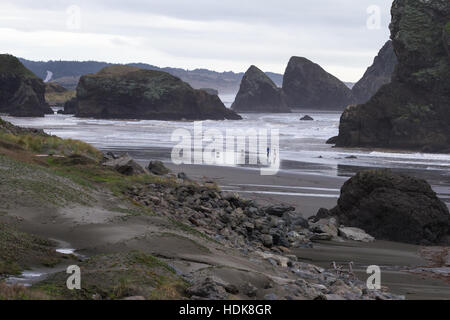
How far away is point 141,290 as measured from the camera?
732cm

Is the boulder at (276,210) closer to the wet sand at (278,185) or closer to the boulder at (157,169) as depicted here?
the wet sand at (278,185)

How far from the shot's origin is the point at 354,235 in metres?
16.4

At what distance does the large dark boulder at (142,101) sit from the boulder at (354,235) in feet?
327

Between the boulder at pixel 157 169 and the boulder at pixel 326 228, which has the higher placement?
the boulder at pixel 157 169

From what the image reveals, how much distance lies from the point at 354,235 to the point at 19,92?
351 feet

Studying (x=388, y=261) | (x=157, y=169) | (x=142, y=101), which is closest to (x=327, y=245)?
(x=388, y=261)

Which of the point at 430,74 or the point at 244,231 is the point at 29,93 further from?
the point at 244,231

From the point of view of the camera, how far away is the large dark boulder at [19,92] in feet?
362

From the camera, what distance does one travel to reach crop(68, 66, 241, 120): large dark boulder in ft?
381

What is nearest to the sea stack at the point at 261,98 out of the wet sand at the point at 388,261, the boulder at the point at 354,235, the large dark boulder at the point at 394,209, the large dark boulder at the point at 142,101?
the large dark boulder at the point at 142,101

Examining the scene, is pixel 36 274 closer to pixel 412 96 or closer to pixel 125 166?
pixel 125 166
